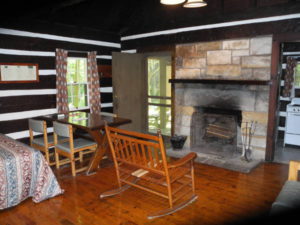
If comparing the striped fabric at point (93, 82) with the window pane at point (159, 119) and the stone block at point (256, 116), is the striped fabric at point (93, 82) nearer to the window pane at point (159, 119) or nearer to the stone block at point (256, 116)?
the window pane at point (159, 119)

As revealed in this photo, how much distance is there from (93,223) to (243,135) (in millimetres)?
2949

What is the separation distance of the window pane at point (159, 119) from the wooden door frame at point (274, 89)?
2517 millimetres

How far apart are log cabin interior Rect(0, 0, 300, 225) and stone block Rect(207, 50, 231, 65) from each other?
19 mm

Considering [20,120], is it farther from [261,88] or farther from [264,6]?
[264,6]

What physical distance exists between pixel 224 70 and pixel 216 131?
115 centimetres

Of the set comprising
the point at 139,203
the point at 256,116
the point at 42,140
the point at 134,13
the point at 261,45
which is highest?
the point at 134,13

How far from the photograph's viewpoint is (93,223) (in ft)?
8.53

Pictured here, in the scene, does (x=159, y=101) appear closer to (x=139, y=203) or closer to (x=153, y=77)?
(x=153, y=77)

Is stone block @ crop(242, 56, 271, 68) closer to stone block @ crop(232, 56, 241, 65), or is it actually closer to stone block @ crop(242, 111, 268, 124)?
stone block @ crop(232, 56, 241, 65)

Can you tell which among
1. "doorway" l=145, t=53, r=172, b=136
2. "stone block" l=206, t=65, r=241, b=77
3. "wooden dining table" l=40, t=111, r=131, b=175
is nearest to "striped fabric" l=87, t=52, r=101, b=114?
"wooden dining table" l=40, t=111, r=131, b=175

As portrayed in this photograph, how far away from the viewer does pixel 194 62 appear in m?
4.92

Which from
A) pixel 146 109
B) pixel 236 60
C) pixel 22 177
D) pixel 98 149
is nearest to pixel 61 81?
pixel 98 149

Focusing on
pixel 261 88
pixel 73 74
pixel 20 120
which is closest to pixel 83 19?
pixel 73 74

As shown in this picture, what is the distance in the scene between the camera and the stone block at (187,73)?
193 inches
